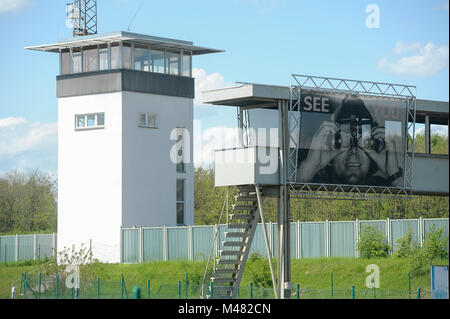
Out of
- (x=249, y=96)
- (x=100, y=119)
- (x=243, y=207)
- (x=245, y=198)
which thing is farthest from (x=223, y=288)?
(x=100, y=119)

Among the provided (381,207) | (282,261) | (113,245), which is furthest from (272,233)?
(381,207)

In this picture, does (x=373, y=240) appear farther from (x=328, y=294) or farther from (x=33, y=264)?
(x=33, y=264)

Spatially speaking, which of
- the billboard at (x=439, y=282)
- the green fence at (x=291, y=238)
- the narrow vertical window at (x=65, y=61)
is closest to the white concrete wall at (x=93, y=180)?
the green fence at (x=291, y=238)

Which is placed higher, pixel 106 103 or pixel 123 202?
A: pixel 106 103

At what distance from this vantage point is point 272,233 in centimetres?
5231

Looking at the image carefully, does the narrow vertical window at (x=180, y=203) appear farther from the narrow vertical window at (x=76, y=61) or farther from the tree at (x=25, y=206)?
the tree at (x=25, y=206)

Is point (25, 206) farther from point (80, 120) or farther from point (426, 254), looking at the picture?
point (426, 254)

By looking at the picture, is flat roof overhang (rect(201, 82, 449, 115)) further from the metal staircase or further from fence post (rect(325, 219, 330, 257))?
fence post (rect(325, 219, 330, 257))

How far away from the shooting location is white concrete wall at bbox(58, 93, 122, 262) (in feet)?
182

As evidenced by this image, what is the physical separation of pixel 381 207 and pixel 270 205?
31.8 ft

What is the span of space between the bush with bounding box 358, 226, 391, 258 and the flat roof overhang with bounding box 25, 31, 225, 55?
16.3 m

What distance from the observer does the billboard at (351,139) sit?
3881 cm

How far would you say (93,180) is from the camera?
56.2 m

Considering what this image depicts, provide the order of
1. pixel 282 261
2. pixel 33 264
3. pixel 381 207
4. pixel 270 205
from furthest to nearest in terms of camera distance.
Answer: pixel 270 205
pixel 381 207
pixel 33 264
pixel 282 261
